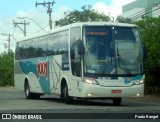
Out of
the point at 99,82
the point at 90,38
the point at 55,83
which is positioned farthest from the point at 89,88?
the point at 55,83

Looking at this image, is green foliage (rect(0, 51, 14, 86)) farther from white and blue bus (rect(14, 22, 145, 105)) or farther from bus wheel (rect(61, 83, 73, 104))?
white and blue bus (rect(14, 22, 145, 105))

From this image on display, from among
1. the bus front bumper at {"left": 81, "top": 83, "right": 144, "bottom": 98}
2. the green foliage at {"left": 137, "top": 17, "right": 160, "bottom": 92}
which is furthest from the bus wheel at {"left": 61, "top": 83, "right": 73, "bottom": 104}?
the green foliage at {"left": 137, "top": 17, "right": 160, "bottom": 92}

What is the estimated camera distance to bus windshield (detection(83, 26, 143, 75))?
69.8 feet

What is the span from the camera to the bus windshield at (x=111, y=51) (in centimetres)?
2128

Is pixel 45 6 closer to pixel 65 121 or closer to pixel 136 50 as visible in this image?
pixel 136 50

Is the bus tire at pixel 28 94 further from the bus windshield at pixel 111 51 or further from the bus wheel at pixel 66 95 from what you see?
the bus windshield at pixel 111 51

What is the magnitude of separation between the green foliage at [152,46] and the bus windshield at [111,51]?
308 inches

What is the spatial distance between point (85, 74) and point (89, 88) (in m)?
0.64

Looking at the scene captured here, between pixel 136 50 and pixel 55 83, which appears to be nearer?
pixel 136 50

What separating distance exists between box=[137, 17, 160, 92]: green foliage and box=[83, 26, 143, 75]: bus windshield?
7816 millimetres

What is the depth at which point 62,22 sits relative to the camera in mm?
62594

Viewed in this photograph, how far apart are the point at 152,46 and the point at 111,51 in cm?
932

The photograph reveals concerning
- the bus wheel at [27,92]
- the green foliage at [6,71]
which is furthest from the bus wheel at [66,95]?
the green foliage at [6,71]

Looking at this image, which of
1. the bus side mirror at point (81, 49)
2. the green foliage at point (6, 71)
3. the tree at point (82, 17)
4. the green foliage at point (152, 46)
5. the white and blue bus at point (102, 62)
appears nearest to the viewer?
the bus side mirror at point (81, 49)
